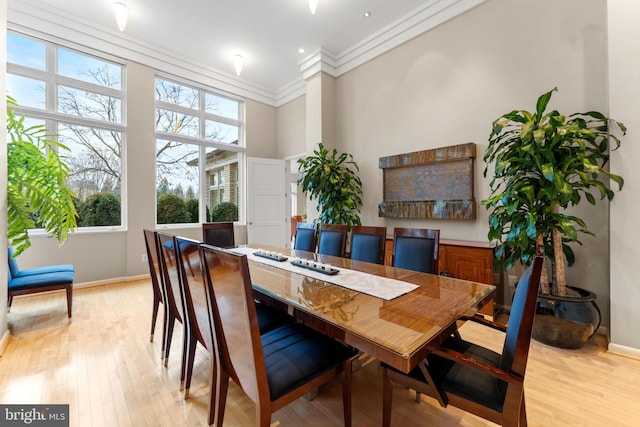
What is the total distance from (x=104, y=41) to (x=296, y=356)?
17.6 feet

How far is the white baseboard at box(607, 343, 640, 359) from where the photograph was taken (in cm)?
215

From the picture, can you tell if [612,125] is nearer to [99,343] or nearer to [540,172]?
[540,172]

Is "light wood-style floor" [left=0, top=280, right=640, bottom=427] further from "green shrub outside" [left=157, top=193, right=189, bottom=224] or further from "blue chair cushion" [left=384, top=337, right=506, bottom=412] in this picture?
"green shrub outside" [left=157, top=193, right=189, bottom=224]

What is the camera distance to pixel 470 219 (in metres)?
3.27

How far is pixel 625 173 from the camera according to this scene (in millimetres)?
2209

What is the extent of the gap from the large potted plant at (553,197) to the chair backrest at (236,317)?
230 centimetres

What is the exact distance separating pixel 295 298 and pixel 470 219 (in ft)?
8.89

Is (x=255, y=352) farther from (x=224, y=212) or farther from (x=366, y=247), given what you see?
(x=224, y=212)

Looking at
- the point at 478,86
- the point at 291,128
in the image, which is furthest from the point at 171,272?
the point at 291,128

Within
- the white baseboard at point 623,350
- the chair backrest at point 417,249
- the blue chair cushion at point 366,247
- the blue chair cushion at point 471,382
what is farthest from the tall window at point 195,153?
the white baseboard at point 623,350

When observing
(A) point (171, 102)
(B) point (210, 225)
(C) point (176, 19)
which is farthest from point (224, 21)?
(B) point (210, 225)

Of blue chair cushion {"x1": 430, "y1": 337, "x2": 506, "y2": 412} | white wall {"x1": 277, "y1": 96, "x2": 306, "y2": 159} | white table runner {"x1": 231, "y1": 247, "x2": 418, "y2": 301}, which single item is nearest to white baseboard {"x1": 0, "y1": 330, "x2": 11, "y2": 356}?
white table runner {"x1": 231, "y1": 247, "x2": 418, "y2": 301}

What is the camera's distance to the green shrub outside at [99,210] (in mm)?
4105

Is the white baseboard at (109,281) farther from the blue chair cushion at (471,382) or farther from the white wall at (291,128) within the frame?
the blue chair cushion at (471,382)
